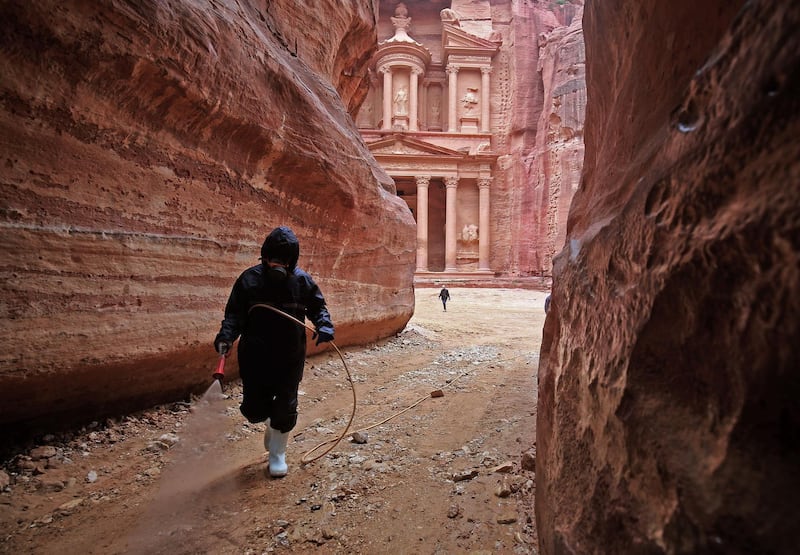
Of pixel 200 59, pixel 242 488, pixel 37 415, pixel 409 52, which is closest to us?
pixel 242 488

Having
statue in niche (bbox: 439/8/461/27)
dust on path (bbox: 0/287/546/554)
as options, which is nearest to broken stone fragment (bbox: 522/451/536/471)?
dust on path (bbox: 0/287/546/554)

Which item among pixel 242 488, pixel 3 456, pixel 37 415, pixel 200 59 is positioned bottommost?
pixel 242 488

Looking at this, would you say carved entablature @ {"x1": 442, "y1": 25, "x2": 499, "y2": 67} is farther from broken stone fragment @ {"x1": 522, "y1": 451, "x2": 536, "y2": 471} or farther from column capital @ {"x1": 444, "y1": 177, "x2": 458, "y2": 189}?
broken stone fragment @ {"x1": 522, "y1": 451, "x2": 536, "y2": 471}

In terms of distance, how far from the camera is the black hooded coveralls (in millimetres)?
2645

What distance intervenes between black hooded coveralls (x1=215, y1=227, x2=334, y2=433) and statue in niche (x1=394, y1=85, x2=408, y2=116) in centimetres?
2995

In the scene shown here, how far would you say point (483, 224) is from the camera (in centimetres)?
2741

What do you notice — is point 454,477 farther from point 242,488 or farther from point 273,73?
point 273,73

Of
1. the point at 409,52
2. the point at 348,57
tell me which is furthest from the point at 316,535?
the point at 409,52

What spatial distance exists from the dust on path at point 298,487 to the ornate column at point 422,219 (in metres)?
22.2

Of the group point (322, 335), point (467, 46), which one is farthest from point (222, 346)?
point (467, 46)

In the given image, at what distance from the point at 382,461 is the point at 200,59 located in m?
3.57

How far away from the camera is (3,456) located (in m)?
2.54

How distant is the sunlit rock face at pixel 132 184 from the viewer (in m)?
2.50

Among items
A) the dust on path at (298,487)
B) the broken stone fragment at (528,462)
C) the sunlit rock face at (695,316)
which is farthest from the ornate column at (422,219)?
the sunlit rock face at (695,316)
